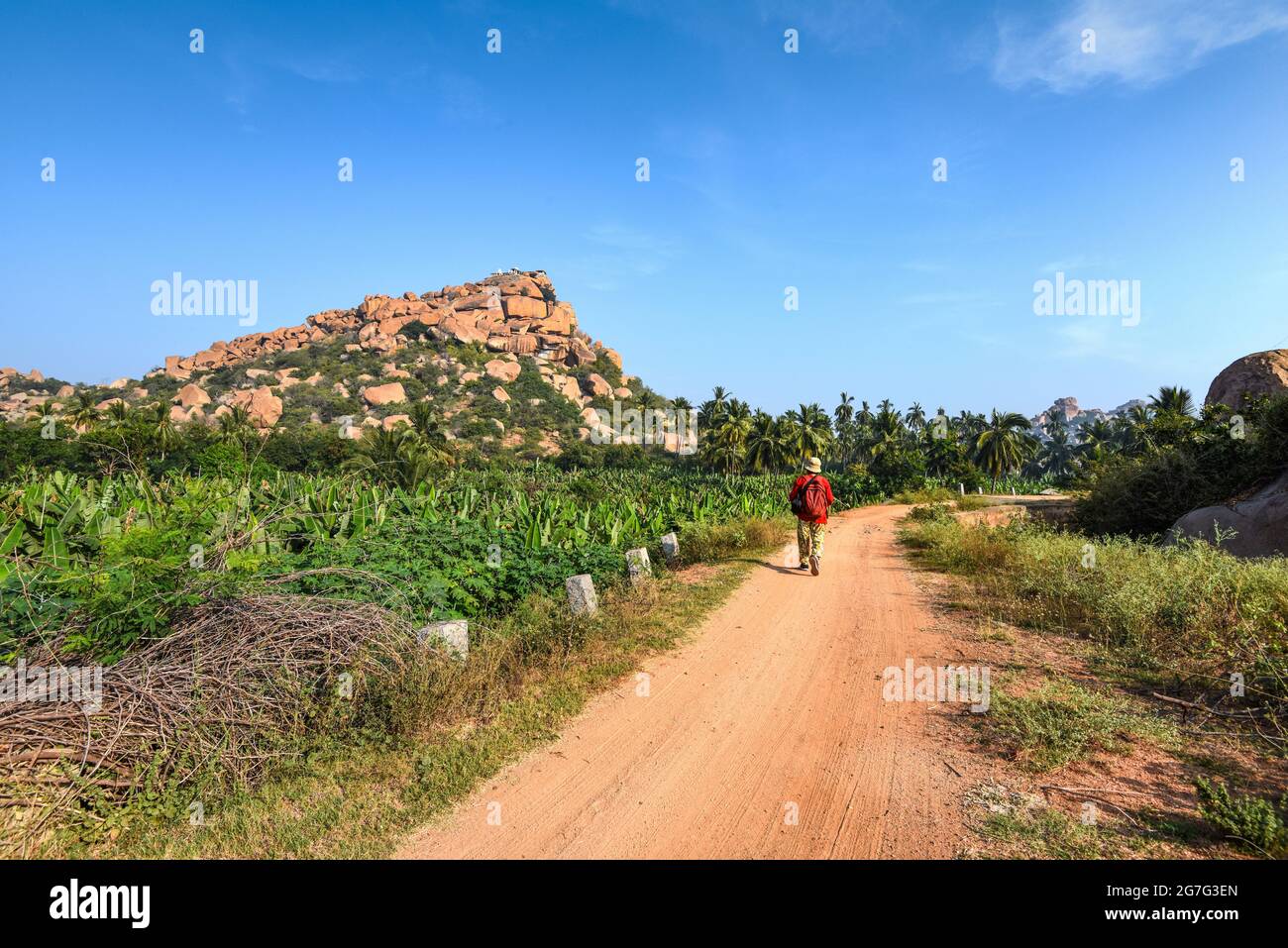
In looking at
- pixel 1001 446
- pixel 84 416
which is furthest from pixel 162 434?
pixel 1001 446

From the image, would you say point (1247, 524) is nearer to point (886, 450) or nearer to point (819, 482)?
point (819, 482)

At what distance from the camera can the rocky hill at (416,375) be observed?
7281 cm

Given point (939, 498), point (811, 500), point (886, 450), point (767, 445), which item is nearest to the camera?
point (811, 500)

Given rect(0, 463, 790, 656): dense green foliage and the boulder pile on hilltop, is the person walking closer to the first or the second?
rect(0, 463, 790, 656): dense green foliage

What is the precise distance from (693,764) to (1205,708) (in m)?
4.06

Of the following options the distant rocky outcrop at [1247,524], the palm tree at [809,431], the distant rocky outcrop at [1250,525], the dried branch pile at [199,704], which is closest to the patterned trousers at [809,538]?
the distant rocky outcrop at [1247,524]

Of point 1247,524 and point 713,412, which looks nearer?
point 1247,524

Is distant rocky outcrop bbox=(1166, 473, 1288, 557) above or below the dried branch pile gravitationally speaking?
above

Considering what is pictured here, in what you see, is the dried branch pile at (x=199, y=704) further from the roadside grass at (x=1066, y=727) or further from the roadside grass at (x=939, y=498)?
the roadside grass at (x=939, y=498)

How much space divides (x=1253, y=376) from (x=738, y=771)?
Answer: 69.5ft

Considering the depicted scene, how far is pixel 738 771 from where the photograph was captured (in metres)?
3.81

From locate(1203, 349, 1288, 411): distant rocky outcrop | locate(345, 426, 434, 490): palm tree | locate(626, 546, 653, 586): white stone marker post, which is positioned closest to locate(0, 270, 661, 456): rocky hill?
locate(345, 426, 434, 490): palm tree

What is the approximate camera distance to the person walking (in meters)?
9.05
